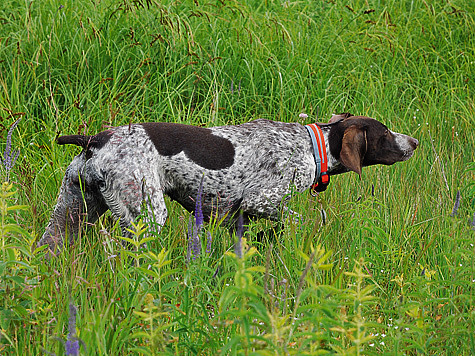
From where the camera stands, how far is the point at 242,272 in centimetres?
174

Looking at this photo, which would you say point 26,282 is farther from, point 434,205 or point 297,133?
point 434,205

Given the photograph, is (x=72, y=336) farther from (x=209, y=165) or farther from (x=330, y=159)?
(x=330, y=159)

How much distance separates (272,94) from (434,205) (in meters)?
2.10

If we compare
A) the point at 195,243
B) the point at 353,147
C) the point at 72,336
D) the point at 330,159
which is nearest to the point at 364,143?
the point at 353,147

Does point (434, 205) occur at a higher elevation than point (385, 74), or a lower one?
lower

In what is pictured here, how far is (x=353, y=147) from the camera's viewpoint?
14.1 feet

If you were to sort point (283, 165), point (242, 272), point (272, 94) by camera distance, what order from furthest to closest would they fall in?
point (272, 94) → point (283, 165) → point (242, 272)

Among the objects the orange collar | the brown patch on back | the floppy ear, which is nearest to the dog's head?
the floppy ear

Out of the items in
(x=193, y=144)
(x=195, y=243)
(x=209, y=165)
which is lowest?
(x=209, y=165)

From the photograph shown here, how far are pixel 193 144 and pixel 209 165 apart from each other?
0.17m

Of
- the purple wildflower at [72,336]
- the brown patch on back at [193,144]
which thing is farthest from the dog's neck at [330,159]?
the purple wildflower at [72,336]

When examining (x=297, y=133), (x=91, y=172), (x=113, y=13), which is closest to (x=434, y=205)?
(x=297, y=133)

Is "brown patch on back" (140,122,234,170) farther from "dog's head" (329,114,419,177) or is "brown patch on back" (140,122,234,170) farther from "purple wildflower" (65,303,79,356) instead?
"purple wildflower" (65,303,79,356)

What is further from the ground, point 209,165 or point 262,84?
point 262,84
